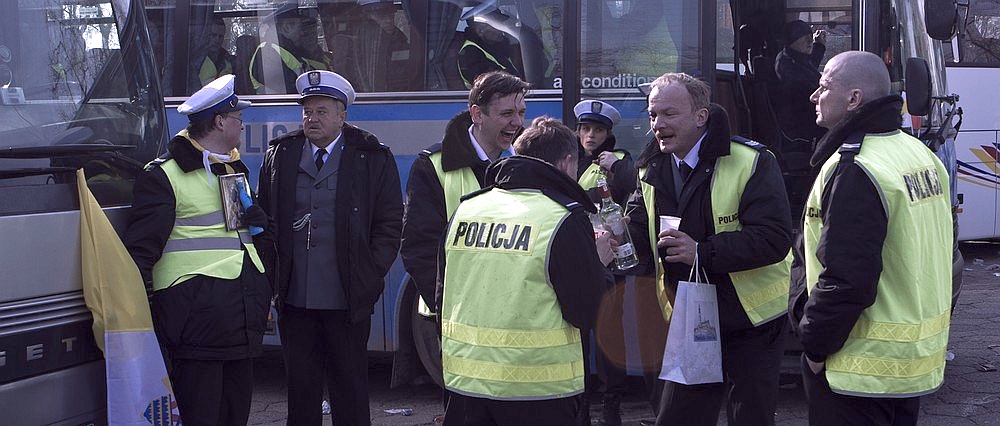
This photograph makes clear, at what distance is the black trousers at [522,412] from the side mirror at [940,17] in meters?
4.32

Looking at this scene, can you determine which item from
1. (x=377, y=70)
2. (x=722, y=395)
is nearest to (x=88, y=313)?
(x=722, y=395)

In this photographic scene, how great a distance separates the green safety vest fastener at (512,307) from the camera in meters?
3.64

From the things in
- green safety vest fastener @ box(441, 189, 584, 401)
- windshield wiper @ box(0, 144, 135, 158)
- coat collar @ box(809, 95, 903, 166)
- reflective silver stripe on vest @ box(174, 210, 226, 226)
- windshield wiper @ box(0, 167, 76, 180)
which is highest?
coat collar @ box(809, 95, 903, 166)

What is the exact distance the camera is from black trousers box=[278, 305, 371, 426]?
531 centimetres

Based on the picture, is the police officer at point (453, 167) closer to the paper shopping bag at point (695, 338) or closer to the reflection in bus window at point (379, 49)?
the paper shopping bag at point (695, 338)

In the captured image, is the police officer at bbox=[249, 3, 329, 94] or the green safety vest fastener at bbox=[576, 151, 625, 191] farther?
the police officer at bbox=[249, 3, 329, 94]

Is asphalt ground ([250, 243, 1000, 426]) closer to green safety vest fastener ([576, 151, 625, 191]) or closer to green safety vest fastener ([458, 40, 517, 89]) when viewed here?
green safety vest fastener ([576, 151, 625, 191])

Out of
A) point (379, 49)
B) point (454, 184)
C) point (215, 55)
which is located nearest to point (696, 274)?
point (454, 184)

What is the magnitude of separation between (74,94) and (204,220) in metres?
0.72

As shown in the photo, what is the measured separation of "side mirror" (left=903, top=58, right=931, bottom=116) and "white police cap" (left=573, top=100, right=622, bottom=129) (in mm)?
1957

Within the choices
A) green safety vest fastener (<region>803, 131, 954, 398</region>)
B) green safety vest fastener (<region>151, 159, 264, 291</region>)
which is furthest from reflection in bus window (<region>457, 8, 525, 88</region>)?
green safety vest fastener (<region>803, 131, 954, 398</region>)

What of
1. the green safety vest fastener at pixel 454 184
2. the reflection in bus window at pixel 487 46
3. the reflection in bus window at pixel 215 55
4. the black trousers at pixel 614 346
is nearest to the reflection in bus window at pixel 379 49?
the reflection in bus window at pixel 487 46

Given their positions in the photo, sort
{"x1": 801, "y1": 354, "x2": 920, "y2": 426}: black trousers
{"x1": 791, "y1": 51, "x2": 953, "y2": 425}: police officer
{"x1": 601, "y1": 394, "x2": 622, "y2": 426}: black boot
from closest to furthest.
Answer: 1. {"x1": 791, "y1": 51, "x2": 953, "y2": 425}: police officer
2. {"x1": 801, "y1": 354, "x2": 920, "y2": 426}: black trousers
3. {"x1": 601, "y1": 394, "x2": 622, "y2": 426}: black boot

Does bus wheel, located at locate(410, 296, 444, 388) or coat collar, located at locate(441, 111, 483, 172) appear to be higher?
coat collar, located at locate(441, 111, 483, 172)
